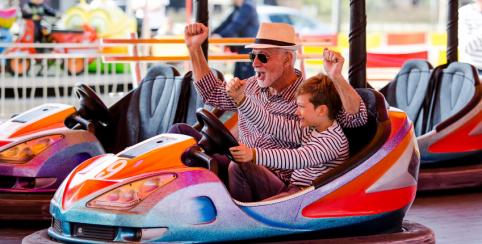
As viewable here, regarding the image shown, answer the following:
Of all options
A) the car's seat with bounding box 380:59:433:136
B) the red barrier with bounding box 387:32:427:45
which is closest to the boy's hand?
the car's seat with bounding box 380:59:433:136

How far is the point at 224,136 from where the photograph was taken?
1.64m

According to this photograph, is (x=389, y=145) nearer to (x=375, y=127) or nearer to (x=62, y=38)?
(x=375, y=127)

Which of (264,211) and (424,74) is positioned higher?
(424,74)

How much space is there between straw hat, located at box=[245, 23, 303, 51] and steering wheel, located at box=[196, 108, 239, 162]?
51 cm

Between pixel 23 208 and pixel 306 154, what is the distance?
1123mm

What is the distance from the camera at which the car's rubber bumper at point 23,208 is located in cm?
216

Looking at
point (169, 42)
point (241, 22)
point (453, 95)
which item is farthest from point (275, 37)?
point (241, 22)

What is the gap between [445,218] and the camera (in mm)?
2523

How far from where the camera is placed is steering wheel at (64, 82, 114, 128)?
2.51 meters

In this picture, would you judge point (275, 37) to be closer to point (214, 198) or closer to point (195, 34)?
point (195, 34)

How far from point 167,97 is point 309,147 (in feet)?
4.19

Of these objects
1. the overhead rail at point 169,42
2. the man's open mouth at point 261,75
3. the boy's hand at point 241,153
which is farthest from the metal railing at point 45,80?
the boy's hand at point 241,153

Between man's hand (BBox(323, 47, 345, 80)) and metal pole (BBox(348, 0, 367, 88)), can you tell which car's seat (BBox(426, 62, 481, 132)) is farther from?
man's hand (BBox(323, 47, 345, 80))

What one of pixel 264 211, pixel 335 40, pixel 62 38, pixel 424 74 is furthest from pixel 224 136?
pixel 335 40
